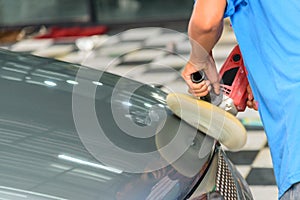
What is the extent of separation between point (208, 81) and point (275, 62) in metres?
0.33

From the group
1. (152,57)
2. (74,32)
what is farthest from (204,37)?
(74,32)

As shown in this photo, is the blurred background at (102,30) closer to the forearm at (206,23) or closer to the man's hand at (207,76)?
the man's hand at (207,76)

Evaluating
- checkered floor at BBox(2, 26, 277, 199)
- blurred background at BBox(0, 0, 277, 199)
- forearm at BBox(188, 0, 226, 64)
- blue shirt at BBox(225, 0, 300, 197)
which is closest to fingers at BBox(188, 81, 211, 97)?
forearm at BBox(188, 0, 226, 64)

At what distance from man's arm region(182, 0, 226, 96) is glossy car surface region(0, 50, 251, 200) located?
17 centimetres

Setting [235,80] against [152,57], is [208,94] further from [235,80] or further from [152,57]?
[152,57]

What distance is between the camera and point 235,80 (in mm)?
2027

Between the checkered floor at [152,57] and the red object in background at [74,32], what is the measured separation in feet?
0.44

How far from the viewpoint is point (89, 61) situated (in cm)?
582

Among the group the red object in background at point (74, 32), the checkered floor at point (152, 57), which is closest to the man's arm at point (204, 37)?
the checkered floor at point (152, 57)

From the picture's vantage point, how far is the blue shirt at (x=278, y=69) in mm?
1645

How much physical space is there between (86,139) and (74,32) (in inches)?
208

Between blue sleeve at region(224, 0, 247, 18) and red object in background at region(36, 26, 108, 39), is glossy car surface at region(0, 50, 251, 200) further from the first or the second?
red object in background at region(36, 26, 108, 39)

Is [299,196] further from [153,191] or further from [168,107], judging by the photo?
[168,107]

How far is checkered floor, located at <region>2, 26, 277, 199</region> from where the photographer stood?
3.94m
